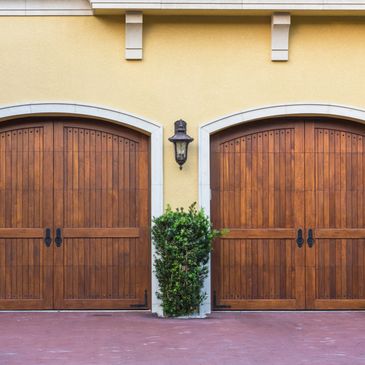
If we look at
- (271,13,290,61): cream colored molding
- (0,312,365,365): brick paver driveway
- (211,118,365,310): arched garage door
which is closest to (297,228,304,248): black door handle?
(211,118,365,310): arched garage door

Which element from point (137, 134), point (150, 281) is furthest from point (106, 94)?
point (150, 281)

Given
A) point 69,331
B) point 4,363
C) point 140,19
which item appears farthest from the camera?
point 140,19

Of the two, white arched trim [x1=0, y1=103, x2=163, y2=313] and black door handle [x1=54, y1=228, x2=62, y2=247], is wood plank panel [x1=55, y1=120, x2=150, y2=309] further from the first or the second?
white arched trim [x1=0, y1=103, x2=163, y2=313]

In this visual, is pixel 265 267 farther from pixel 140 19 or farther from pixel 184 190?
pixel 140 19

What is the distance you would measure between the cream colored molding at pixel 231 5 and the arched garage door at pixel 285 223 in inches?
60.6

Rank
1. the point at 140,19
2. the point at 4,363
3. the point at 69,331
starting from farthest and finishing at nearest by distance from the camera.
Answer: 1. the point at 140,19
2. the point at 69,331
3. the point at 4,363

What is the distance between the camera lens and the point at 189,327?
31.8 feet

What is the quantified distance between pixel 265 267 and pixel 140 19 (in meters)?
3.63

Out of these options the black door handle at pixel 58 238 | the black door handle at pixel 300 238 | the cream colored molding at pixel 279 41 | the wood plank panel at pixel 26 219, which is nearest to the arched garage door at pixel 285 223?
the black door handle at pixel 300 238

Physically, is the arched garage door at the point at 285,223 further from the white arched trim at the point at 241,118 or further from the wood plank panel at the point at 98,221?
the wood plank panel at the point at 98,221

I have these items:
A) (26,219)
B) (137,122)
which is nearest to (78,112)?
(137,122)

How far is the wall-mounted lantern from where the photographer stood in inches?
420

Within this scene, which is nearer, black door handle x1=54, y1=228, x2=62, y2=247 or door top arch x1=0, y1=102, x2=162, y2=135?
door top arch x1=0, y1=102, x2=162, y2=135

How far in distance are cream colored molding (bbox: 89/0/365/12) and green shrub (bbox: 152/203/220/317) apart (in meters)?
2.60
